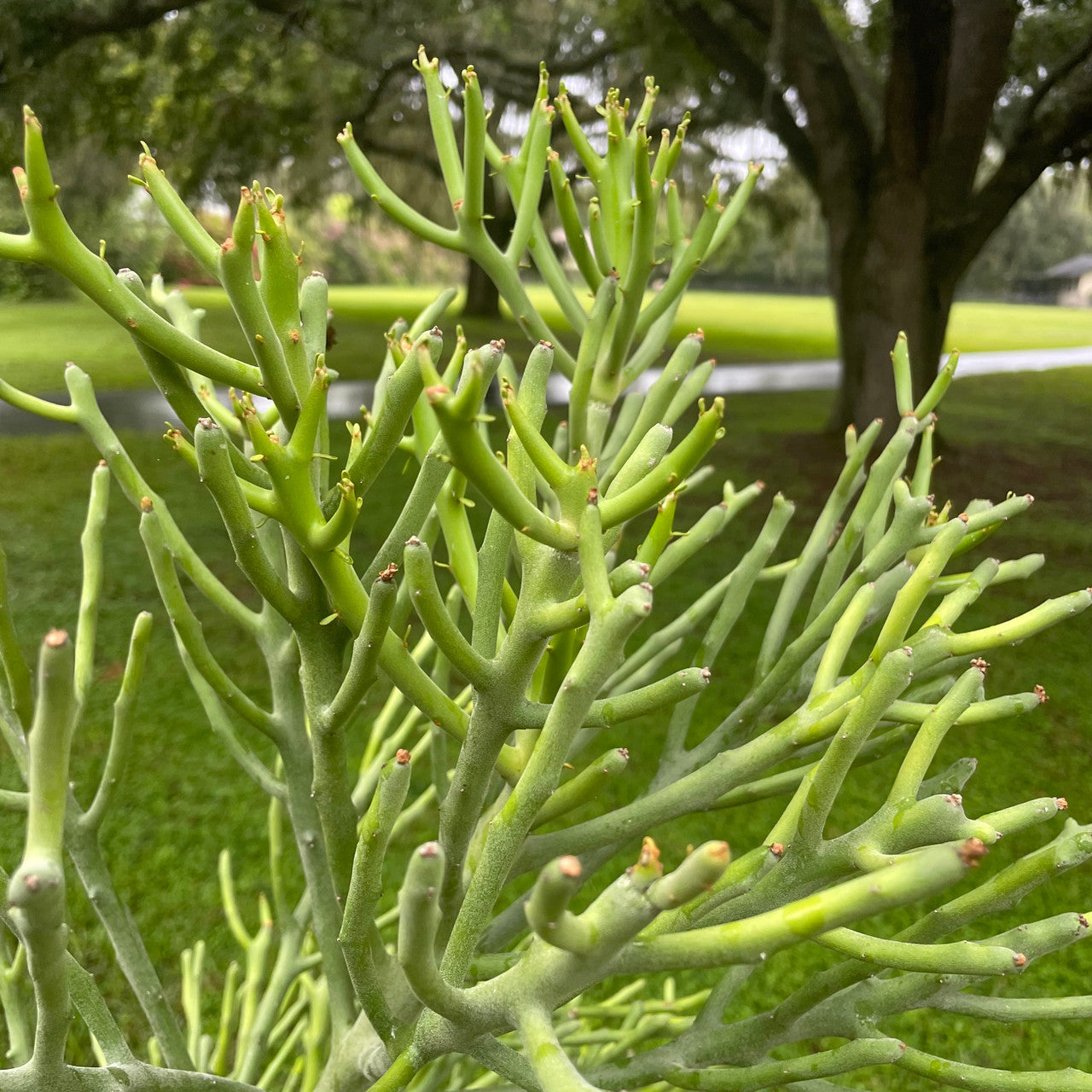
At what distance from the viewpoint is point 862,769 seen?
2365 millimetres

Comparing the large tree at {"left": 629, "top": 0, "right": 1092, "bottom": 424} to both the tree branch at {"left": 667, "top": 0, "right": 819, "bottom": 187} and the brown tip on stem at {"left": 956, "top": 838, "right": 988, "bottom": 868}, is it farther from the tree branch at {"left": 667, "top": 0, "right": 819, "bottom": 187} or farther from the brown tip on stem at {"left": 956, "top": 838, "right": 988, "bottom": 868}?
the brown tip on stem at {"left": 956, "top": 838, "right": 988, "bottom": 868}

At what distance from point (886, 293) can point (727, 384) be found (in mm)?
4346

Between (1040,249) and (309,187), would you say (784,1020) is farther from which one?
(1040,249)

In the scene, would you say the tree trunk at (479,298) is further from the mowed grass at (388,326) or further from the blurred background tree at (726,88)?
the blurred background tree at (726,88)

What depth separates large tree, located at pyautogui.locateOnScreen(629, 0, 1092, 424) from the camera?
13.4ft

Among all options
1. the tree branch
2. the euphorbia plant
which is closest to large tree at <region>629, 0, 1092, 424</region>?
the tree branch

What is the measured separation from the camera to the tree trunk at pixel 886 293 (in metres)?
4.57

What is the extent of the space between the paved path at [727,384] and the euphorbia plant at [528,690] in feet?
9.95

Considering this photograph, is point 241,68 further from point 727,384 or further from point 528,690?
point 528,690

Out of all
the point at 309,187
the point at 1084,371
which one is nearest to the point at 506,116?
the point at 309,187

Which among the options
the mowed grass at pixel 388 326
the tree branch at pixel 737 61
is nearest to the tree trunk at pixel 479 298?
the mowed grass at pixel 388 326

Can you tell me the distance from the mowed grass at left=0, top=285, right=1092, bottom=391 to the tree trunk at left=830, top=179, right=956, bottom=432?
3403mm

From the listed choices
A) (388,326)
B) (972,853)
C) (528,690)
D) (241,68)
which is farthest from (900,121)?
(972,853)

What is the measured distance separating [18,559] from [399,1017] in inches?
136
